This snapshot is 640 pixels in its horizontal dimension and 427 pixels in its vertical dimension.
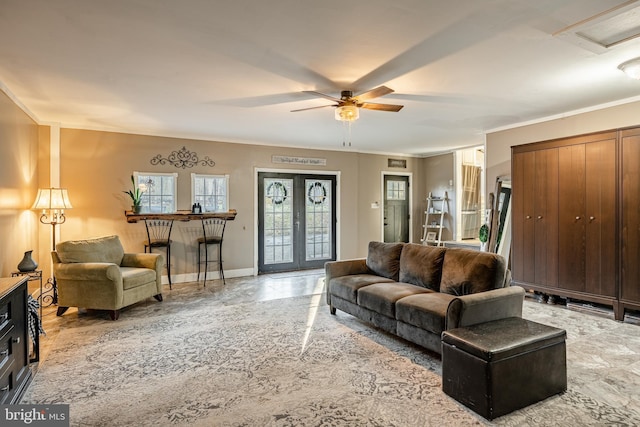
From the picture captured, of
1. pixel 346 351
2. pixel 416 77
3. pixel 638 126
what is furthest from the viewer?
pixel 638 126

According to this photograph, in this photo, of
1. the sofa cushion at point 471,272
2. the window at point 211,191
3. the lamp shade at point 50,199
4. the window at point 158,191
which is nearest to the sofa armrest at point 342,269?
the sofa cushion at point 471,272

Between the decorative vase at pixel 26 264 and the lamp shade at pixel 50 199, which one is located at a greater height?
the lamp shade at pixel 50 199

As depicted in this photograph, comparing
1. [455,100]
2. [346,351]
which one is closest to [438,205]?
[455,100]

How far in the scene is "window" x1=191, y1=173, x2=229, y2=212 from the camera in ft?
20.6

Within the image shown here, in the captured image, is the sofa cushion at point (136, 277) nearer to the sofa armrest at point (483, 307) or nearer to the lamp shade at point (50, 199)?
the lamp shade at point (50, 199)

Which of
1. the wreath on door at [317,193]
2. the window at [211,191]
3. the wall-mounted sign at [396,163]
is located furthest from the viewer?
the wall-mounted sign at [396,163]

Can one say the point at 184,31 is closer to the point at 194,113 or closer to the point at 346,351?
the point at 194,113

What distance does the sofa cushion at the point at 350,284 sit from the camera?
3906 mm

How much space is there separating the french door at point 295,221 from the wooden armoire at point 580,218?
3662 mm

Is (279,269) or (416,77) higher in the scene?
(416,77)

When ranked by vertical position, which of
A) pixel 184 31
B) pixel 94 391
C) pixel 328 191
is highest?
pixel 184 31

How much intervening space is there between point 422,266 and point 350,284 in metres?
0.80

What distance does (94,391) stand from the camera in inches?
100

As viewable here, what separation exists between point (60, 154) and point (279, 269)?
405cm
